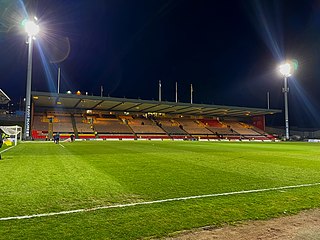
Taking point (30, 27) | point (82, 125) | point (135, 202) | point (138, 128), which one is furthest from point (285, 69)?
point (135, 202)

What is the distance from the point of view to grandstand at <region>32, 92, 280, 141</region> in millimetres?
52469

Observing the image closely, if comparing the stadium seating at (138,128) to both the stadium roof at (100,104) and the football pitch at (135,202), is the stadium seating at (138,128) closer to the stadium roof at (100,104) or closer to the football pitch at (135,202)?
the stadium roof at (100,104)

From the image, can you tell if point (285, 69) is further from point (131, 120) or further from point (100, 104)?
point (100, 104)

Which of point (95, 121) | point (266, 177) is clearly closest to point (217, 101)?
point (95, 121)

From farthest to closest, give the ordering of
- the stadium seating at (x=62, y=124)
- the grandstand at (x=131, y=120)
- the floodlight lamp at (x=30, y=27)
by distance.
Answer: the stadium seating at (x=62, y=124), the grandstand at (x=131, y=120), the floodlight lamp at (x=30, y=27)

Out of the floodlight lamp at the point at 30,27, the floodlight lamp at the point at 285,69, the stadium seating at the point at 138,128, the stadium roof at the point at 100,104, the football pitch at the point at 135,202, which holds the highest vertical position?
the floodlight lamp at the point at 30,27

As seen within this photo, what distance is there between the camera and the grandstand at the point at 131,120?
52.5 m

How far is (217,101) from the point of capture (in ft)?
248

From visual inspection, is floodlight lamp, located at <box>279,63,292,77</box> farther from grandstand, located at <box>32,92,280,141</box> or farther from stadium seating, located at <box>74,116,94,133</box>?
stadium seating, located at <box>74,116,94,133</box>

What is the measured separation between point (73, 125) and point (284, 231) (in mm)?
55947

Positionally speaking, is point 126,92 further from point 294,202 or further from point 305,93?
point 294,202

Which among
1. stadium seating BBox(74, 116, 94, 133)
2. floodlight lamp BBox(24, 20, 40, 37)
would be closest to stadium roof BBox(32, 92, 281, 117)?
stadium seating BBox(74, 116, 94, 133)

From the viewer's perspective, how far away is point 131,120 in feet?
213

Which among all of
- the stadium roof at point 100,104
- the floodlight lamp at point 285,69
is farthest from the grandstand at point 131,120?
the floodlight lamp at point 285,69
